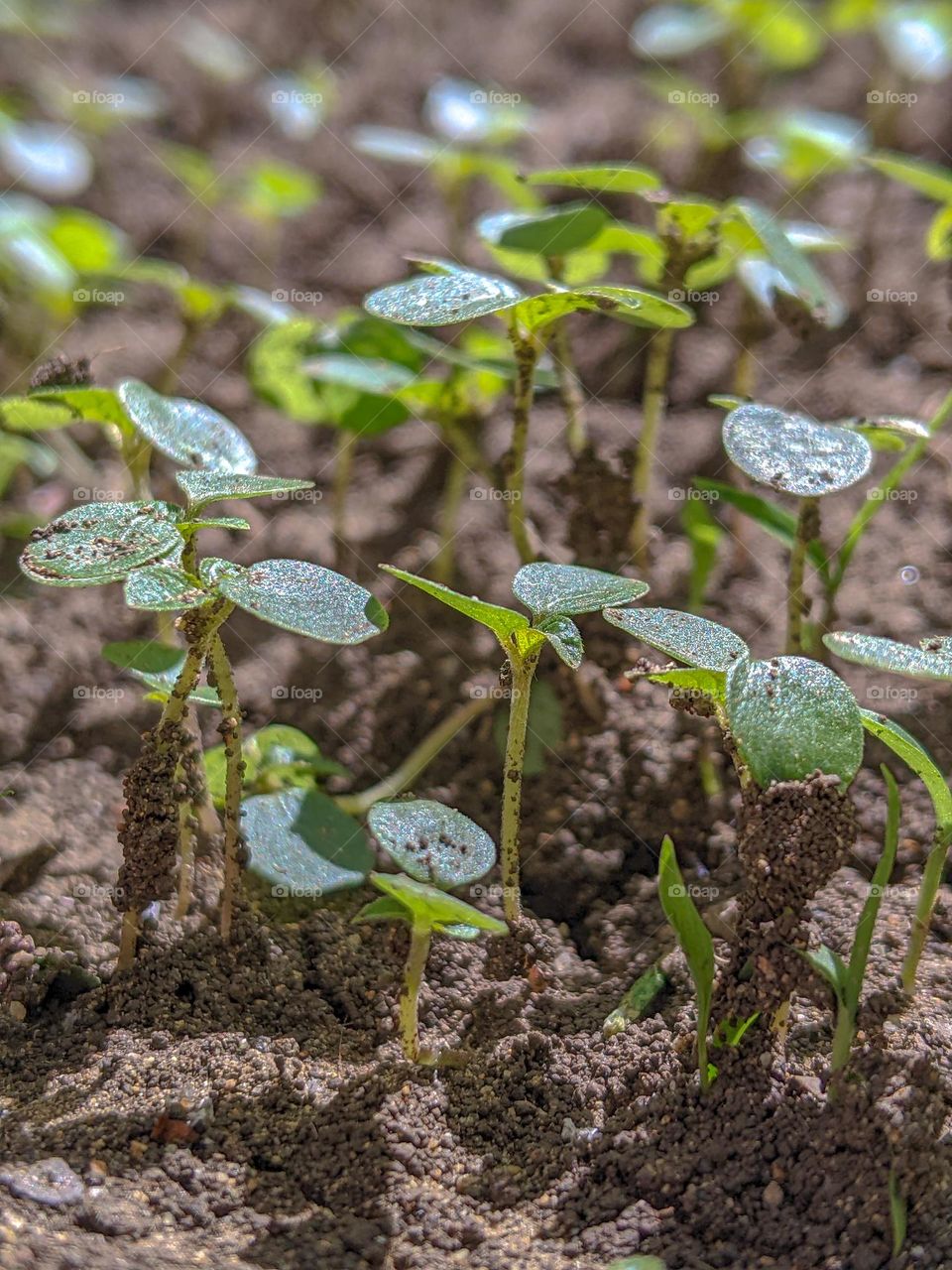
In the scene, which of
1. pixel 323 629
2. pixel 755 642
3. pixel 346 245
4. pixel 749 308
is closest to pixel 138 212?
pixel 346 245

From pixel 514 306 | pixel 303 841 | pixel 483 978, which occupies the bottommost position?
pixel 483 978

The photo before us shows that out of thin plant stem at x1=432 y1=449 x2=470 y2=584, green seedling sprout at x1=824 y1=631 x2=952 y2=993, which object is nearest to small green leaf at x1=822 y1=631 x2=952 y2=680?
green seedling sprout at x1=824 y1=631 x2=952 y2=993

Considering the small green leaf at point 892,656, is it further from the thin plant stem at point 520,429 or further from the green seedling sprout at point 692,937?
the thin plant stem at point 520,429

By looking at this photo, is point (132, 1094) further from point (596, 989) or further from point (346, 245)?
point (346, 245)

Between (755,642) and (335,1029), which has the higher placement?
(755,642)

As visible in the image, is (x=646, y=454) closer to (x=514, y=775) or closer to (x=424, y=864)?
(x=514, y=775)

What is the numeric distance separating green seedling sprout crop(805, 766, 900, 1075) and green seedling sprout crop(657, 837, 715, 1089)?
0.28 ft

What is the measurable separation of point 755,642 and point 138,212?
70.3 inches

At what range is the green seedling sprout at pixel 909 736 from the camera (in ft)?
2.86

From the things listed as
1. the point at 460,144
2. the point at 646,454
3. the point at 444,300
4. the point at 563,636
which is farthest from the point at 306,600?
the point at 460,144

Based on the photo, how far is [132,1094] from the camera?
0.93 m

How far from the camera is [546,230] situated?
51.3 inches

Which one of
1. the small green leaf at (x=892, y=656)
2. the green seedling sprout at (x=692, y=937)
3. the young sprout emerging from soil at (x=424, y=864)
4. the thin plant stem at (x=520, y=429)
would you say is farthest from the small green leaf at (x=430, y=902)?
the thin plant stem at (x=520, y=429)

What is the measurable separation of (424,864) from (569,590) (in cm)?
25
